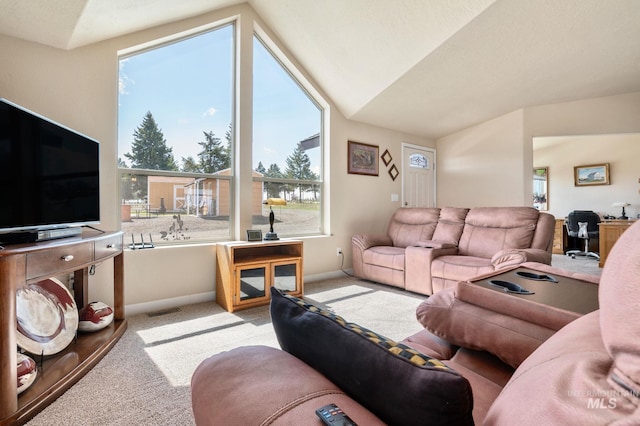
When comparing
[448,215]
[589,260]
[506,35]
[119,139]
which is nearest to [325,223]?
Answer: [448,215]

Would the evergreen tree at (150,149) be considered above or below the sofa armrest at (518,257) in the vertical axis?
above

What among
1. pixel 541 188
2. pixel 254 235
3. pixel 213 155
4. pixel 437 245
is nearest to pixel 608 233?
pixel 541 188

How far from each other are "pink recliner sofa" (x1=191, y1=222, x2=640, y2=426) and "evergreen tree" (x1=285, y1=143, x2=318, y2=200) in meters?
3.31

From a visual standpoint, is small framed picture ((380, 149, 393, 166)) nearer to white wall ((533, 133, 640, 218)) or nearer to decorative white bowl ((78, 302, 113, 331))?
white wall ((533, 133, 640, 218))

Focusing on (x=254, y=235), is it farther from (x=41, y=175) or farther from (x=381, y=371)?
(x=381, y=371)

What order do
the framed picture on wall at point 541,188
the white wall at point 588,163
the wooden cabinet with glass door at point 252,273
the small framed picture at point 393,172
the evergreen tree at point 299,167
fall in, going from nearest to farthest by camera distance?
the wooden cabinet with glass door at point 252,273 < the evergreen tree at point 299,167 < the small framed picture at point 393,172 < the white wall at point 588,163 < the framed picture on wall at point 541,188

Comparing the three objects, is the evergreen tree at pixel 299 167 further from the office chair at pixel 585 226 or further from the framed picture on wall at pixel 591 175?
the framed picture on wall at pixel 591 175

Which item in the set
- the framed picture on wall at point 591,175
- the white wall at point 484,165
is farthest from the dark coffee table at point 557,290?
the framed picture on wall at point 591,175

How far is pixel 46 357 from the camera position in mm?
1806

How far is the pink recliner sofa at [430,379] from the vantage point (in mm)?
383

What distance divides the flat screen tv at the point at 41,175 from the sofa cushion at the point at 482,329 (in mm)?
2218

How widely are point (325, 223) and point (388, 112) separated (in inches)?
73.9

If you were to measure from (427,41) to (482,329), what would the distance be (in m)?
2.87

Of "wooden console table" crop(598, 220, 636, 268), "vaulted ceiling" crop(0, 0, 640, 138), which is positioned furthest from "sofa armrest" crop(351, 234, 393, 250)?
"wooden console table" crop(598, 220, 636, 268)
